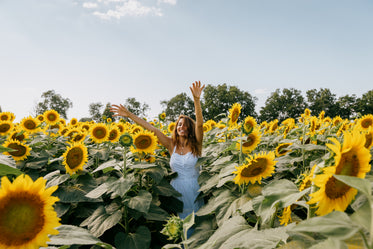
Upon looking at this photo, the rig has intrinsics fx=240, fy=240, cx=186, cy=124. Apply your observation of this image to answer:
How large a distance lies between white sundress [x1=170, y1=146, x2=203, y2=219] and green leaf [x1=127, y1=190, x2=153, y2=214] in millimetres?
1611

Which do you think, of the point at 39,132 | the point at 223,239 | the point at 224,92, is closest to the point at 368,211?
the point at 223,239

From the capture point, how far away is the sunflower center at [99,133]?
443 cm

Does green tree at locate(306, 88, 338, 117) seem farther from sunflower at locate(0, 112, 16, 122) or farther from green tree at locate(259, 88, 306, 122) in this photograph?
sunflower at locate(0, 112, 16, 122)

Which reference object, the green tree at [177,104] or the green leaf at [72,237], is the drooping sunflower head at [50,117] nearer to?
the green leaf at [72,237]

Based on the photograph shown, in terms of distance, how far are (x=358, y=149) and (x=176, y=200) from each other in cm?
325

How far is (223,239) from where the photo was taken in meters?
1.46

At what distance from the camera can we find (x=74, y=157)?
2979 mm


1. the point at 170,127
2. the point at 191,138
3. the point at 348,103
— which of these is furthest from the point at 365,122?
the point at 348,103

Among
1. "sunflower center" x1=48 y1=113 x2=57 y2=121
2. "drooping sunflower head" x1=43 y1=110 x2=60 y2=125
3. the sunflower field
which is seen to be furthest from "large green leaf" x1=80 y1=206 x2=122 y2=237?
"sunflower center" x1=48 y1=113 x2=57 y2=121

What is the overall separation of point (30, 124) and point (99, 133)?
239cm

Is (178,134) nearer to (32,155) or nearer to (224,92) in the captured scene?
(32,155)

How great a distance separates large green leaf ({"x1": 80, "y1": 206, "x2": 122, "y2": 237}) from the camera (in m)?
2.46

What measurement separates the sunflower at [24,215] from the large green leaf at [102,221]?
1505 millimetres

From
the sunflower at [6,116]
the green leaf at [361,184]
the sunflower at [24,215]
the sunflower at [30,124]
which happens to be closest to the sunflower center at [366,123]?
the green leaf at [361,184]
